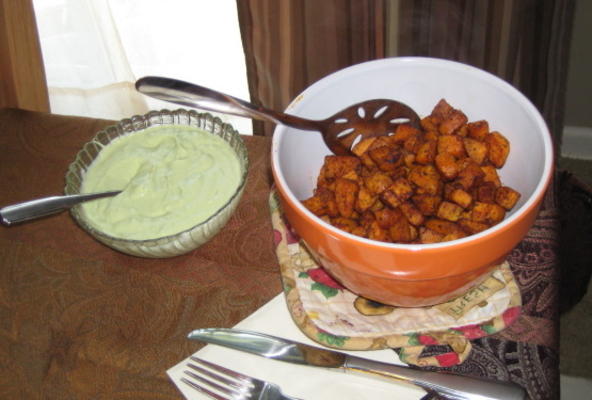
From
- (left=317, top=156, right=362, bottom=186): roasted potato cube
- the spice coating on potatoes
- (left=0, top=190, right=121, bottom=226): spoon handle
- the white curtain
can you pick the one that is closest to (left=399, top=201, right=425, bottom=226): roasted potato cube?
the spice coating on potatoes

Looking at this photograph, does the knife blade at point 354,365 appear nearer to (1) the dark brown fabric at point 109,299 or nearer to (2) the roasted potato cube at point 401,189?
(1) the dark brown fabric at point 109,299

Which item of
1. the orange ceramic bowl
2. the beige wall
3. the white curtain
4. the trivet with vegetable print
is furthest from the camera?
the white curtain

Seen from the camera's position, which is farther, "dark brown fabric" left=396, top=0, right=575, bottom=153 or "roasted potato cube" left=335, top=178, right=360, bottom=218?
"dark brown fabric" left=396, top=0, right=575, bottom=153

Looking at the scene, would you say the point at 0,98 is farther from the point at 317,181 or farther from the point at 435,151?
the point at 435,151

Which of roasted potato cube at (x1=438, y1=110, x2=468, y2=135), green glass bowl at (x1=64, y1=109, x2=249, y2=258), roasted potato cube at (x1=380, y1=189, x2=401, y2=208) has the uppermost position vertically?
roasted potato cube at (x1=438, y1=110, x2=468, y2=135)

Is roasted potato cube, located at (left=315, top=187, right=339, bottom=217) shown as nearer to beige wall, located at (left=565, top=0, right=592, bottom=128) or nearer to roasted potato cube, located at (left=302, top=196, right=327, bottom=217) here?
roasted potato cube, located at (left=302, top=196, right=327, bottom=217)

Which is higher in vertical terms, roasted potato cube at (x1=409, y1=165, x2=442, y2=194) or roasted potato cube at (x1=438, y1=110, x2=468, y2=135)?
roasted potato cube at (x1=438, y1=110, x2=468, y2=135)

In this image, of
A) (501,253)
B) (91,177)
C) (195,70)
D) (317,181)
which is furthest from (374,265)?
A: (195,70)

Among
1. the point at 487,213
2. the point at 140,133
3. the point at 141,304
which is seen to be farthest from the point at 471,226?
the point at 140,133
